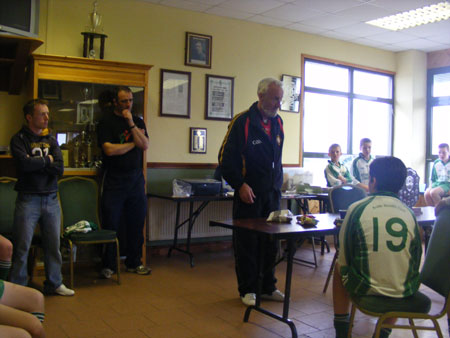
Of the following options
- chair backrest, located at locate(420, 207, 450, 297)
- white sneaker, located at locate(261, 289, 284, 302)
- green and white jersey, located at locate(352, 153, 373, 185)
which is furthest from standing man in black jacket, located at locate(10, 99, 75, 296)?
green and white jersey, located at locate(352, 153, 373, 185)

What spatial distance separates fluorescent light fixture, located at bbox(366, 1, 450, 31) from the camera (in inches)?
225

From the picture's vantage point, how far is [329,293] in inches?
159

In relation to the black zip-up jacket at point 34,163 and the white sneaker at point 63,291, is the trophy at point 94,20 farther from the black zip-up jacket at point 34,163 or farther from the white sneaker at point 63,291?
the white sneaker at point 63,291

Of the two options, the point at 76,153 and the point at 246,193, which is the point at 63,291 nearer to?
the point at 76,153

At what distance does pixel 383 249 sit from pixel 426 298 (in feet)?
1.05

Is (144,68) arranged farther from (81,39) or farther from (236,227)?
(236,227)

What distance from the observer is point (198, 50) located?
5.73 metres

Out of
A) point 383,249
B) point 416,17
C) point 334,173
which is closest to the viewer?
point 383,249

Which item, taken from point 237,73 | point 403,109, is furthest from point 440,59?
point 237,73

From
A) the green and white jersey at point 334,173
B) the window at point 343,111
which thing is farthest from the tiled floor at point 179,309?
the window at point 343,111

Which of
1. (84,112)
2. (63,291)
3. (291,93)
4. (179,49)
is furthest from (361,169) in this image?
(63,291)

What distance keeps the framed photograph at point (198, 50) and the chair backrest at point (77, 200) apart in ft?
6.40

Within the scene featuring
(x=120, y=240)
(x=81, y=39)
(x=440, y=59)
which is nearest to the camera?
(x=120, y=240)

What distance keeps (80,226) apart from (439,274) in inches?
112
